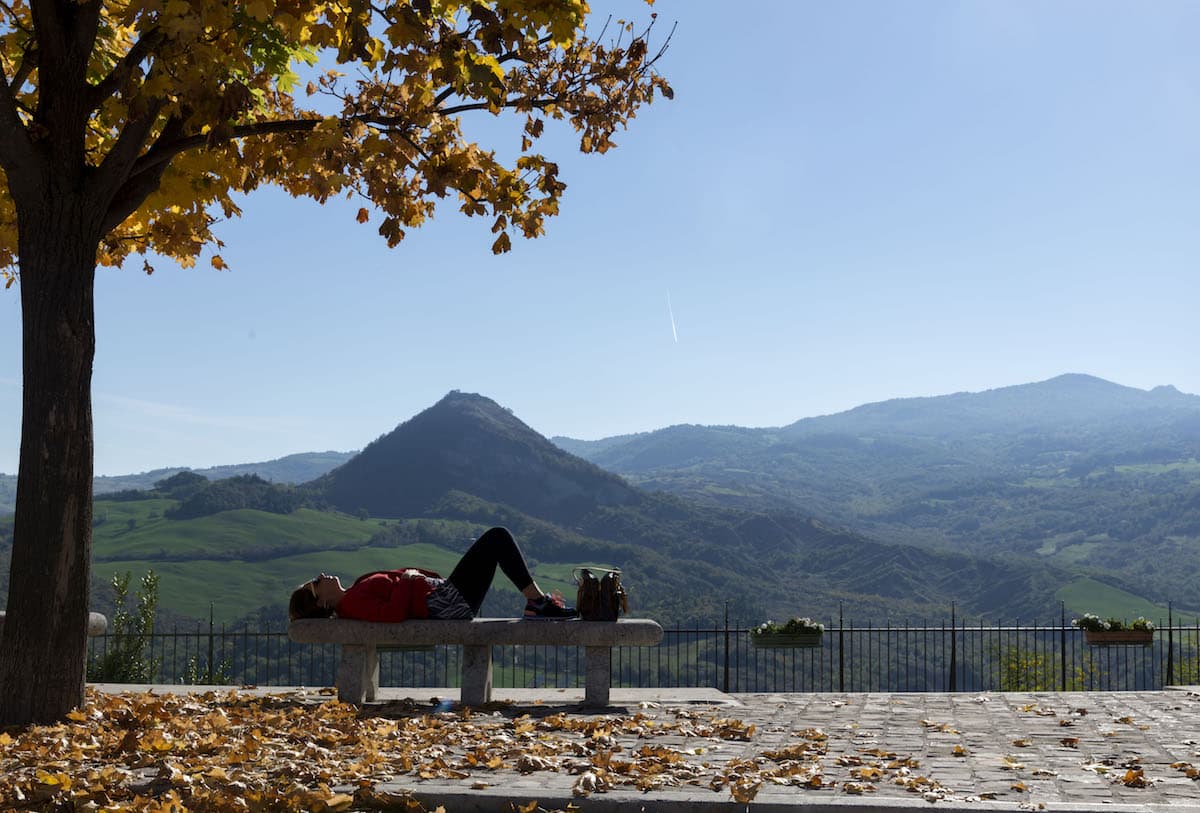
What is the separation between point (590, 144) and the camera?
9938 millimetres

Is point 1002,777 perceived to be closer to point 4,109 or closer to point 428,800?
point 428,800

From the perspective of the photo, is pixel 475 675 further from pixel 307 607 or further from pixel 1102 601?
pixel 1102 601

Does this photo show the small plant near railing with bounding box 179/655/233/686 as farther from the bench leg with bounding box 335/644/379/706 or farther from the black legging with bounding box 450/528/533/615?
the black legging with bounding box 450/528/533/615

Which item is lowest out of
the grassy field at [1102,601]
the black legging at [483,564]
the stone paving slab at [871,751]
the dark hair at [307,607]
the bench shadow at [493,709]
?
the grassy field at [1102,601]

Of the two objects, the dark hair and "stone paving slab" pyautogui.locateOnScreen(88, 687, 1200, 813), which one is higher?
the dark hair

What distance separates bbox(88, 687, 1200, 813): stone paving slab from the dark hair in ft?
2.73

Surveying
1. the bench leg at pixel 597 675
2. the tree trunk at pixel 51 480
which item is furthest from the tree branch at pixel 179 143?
the bench leg at pixel 597 675

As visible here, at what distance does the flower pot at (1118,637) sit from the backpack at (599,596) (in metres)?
9.37

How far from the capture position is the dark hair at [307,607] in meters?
9.66

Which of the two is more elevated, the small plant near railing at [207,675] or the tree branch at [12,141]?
the tree branch at [12,141]

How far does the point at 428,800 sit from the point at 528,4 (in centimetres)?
472

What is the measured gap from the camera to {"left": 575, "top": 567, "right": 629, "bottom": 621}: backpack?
31.2 feet

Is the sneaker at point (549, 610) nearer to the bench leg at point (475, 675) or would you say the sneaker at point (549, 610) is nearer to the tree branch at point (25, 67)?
the bench leg at point (475, 675)

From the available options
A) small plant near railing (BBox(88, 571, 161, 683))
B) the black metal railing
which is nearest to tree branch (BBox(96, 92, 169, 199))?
the black metal railing
